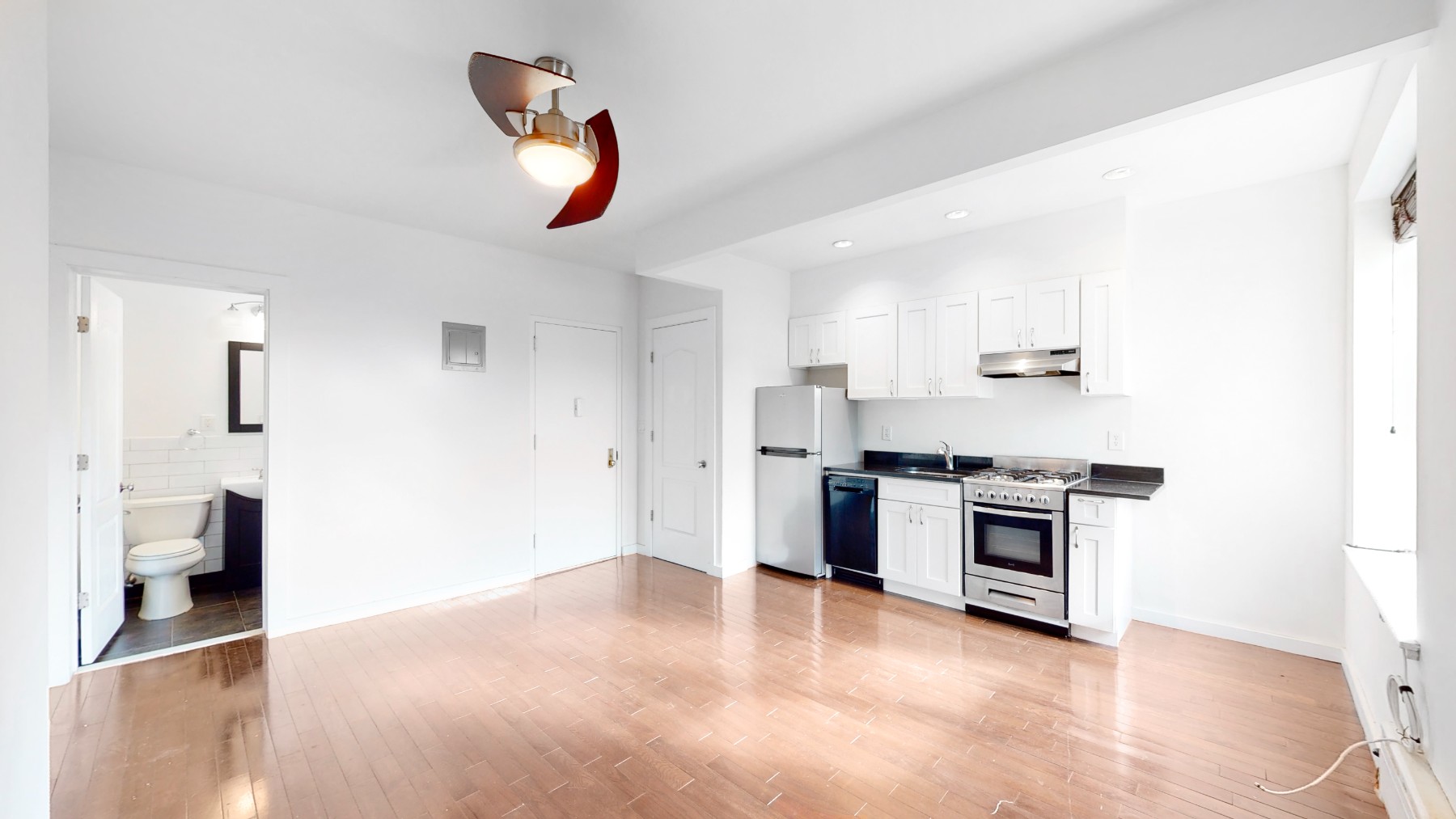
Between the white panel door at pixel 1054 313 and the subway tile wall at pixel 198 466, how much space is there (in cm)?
541

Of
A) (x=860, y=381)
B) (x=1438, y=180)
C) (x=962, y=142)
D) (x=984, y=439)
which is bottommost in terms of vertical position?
(x=984, y=439)

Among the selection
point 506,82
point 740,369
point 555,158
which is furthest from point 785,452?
point 506,82

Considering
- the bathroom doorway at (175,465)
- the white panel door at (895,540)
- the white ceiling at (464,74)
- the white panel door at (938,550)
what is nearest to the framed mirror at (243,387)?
the bathroom doorway at (175,465)

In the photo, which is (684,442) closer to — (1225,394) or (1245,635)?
(1225,394)

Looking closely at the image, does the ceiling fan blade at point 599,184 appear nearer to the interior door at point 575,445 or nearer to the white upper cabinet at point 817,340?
the interior door at point 575,445

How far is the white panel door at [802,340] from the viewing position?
5.00 m

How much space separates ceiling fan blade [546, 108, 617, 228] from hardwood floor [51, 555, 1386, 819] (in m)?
2.17

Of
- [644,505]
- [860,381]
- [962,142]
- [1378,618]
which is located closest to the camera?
[1378,618]

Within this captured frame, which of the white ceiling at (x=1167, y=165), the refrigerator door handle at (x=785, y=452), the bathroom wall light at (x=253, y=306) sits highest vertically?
the white ceiling at (x=1167, y=165)

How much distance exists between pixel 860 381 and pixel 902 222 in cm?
Answer: 129

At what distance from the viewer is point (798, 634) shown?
3473 millimetres

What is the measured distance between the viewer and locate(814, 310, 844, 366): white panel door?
15.7 ft

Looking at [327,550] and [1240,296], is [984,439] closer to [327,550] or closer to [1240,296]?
[1240,296]

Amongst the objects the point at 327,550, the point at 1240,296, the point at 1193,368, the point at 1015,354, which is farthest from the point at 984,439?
the point at 327,550
